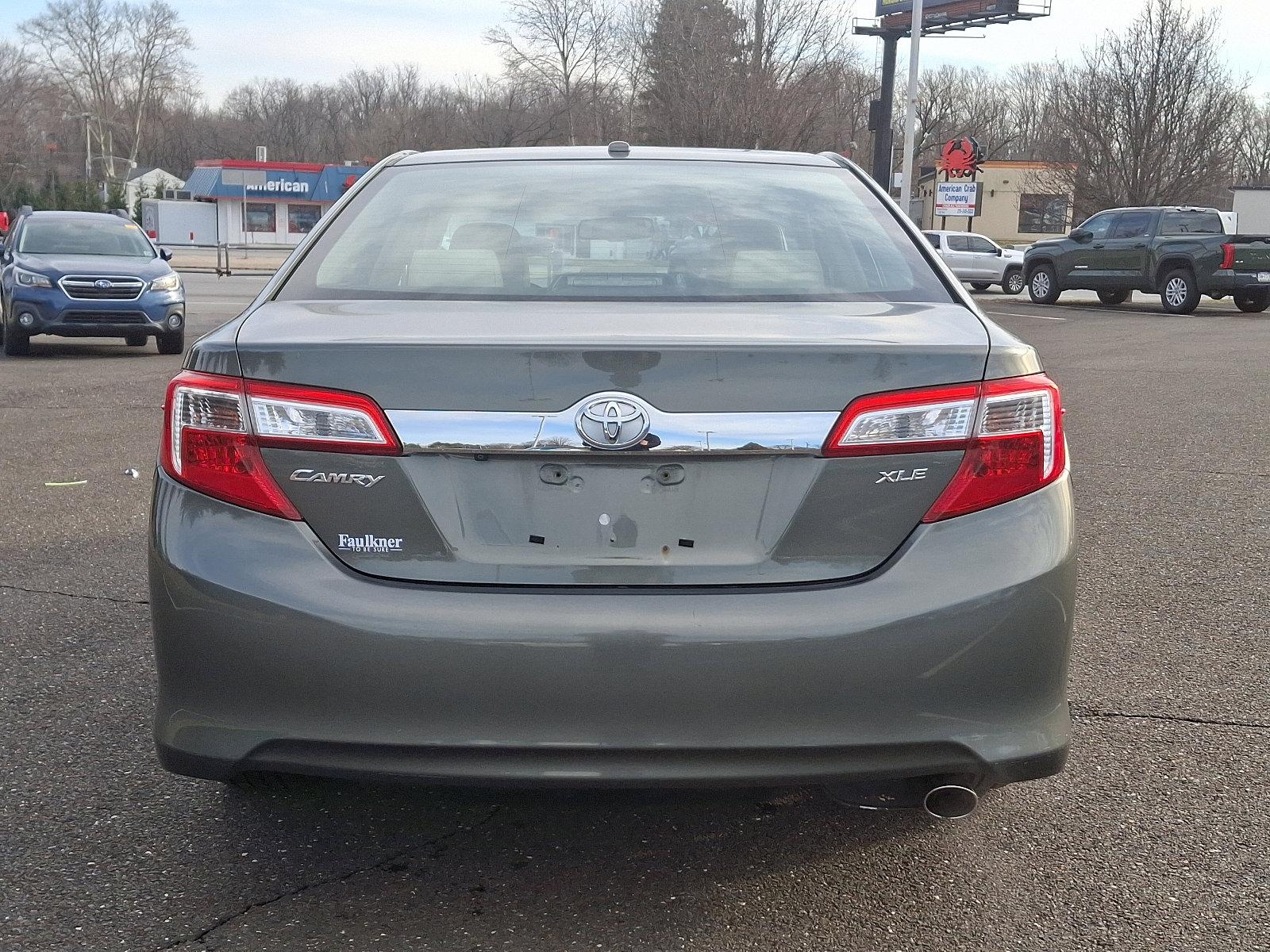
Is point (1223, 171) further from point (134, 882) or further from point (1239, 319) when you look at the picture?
point (134, 882)

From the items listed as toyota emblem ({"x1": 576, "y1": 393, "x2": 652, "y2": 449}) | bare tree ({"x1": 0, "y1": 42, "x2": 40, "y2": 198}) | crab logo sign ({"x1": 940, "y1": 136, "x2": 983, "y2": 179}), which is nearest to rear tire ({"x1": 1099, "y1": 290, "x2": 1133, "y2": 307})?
crab logo sign ({"x1": 940, "y1": 136, "x2": 983, "y2": 179})

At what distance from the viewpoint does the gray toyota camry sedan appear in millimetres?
2383

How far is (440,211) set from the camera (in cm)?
337

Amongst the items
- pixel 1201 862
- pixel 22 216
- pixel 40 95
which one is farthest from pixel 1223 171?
pixel 40 95

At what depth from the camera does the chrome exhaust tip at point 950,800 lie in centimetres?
259

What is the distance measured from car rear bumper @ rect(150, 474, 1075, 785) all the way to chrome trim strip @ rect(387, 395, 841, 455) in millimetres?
254

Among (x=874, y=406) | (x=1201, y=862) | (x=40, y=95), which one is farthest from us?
(x=40, y=95)

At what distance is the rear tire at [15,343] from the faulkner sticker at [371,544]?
14012 mm

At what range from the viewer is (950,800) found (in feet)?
8.57

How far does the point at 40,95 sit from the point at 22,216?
320 ft

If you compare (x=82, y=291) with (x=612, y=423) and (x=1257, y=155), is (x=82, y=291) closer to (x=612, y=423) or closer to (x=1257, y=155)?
(x=612, y=423)

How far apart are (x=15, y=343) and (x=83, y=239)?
1.72 meters

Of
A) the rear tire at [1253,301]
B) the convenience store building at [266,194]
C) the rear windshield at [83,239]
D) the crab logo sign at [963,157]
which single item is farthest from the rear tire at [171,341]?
the convenience store building at [266,194]

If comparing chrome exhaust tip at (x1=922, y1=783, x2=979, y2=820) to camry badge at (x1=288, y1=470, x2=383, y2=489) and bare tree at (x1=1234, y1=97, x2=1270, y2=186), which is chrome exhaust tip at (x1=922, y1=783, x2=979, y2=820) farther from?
bare tree at (x1=1234, y1=97, x2=1270, y2=186)
